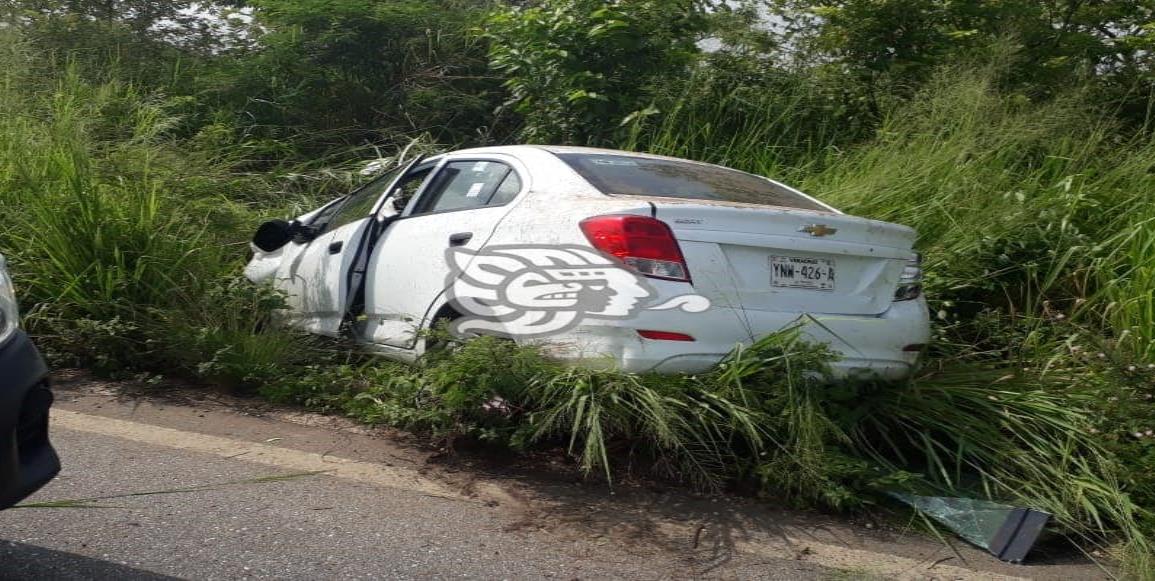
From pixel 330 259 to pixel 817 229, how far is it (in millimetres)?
2828

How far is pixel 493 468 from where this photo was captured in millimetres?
4438

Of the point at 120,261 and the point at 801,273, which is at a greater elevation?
the point at 801,273

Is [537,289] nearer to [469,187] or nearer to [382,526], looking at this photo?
[469,187]

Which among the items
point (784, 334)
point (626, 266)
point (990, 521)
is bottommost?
point (990, 521)

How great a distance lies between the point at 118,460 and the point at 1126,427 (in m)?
4.14

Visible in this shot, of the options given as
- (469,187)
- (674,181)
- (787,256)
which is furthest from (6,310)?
(674,181)

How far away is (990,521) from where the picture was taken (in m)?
4.05

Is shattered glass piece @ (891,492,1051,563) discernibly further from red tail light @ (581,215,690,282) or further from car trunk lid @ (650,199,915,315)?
red tail light @ (581,215,690,282)

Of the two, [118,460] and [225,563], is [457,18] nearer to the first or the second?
[118,460]

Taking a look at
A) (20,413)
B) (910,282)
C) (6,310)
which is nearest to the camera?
(20,413)

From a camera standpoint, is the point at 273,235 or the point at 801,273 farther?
the point at 273,235

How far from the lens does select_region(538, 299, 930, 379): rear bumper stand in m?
4.15

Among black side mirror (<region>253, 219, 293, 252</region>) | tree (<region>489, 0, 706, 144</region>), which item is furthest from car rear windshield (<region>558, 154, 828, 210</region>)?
tree (<region>489, 0, 706, 144</region>)

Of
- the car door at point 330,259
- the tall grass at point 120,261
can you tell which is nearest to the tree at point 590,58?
the car door at point 330,259
